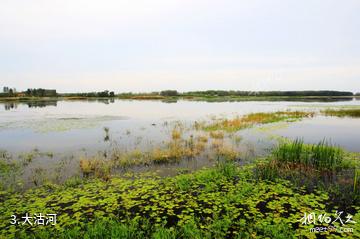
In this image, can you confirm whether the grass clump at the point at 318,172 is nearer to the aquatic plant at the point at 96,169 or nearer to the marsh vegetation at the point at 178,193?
the marsh vegetation at the point at 178,193

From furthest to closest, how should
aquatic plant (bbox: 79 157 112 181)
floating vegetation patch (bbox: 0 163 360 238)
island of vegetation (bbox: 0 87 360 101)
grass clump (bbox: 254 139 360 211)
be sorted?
island of vegetation (bbox: 0 87 360 101) → aquatic plant (bbox: 79 157 112 181) → grass clump (bbox: 254 139 360 211) → floating vegetation patch (bbox: 0 163 360 238)

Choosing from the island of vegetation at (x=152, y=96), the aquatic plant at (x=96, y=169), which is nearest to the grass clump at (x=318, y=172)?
the aquatic plant at (x=96, y=169)

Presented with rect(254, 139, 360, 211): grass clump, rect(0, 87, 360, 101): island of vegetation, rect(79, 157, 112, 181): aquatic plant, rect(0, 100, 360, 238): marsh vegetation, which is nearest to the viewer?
rect(0, 100, 360, 238): marsh vegetation

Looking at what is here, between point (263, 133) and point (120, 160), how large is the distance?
13526 millimetres

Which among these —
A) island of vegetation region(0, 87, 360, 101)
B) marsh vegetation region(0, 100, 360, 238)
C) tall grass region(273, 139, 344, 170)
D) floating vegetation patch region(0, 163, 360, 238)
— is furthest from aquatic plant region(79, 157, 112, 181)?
island of vegetation region(0, 87, 360, 101)

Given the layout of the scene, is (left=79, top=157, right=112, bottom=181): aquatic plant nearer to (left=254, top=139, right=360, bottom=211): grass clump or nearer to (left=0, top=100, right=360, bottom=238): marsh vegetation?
(left=0, top=100, right=360, bottom=238): marsh vegetation

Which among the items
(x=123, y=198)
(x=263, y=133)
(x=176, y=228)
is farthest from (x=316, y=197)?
(x=263, y=133)

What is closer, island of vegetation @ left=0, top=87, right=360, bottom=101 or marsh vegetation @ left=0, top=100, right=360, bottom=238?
marsh vegetation @ left=0, top=100, right=360, bottom=238

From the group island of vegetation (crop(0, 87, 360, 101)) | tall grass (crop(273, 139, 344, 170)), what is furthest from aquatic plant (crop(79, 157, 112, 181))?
island of vegetation (crop(0, 87, 360, 101))

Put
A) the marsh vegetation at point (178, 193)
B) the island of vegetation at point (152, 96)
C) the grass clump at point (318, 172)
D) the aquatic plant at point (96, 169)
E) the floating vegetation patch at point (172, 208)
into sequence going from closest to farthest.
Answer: the floating vegetation patch at point (172, 208), the marsh vegetation at point (178, 193), the grass clump at point (318, 172), the aquatic plant at point (96, 169), the island of vegetation at point (152, 96)

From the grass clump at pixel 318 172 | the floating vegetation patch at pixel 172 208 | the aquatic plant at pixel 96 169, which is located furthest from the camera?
the aquatic plant at pixel 96 169

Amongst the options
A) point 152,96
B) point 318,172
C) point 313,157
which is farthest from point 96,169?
point 152,96

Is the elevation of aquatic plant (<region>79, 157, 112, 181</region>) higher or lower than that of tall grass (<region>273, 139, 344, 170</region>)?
lower

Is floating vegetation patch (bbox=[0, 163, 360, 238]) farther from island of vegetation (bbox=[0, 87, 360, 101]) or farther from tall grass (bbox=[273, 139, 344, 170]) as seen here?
Result: island of vegetation (bbox=[0, 87, 360, 101])
